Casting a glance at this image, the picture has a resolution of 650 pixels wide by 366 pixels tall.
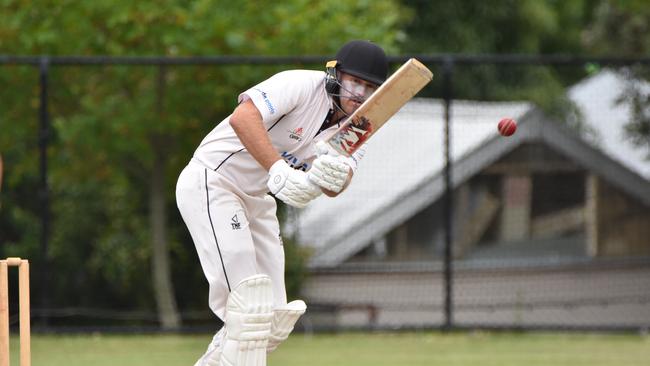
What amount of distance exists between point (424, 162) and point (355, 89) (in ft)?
18.1

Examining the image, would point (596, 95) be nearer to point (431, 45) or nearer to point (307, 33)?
point (307, 33)

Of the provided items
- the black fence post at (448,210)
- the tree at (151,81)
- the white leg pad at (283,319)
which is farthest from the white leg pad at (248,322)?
Result: the tree at (151,81)

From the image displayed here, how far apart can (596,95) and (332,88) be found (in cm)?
604

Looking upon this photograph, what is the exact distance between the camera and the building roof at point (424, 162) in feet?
34.5

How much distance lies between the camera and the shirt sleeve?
16.4 ft

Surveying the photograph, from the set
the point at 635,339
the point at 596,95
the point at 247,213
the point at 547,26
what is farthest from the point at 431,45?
the point at 247,213

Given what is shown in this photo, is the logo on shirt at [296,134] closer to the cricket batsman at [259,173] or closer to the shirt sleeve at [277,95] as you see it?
the cricket batsman at [259,173]

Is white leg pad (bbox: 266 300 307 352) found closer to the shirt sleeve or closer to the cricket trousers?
the cricket trousers

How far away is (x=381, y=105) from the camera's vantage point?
193 inches

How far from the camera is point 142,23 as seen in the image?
10.5m

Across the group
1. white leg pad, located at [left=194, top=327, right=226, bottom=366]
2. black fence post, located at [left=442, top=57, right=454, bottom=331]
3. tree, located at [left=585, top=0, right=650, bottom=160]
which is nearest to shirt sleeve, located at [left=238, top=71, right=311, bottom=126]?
white leg pad, located at [left=194, top=327, right=226, bottom=366]

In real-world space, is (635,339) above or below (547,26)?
below

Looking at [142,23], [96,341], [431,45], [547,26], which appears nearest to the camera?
[96,341]

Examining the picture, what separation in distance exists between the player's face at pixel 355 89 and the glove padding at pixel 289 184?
1.36 feet
